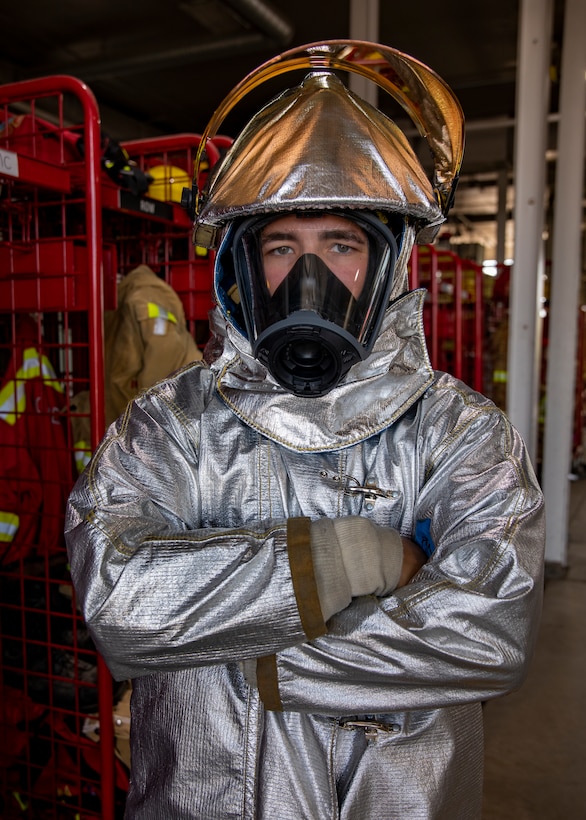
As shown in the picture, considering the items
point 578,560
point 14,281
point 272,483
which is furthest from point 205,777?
point 578,560

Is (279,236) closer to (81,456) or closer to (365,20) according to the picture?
(81,456)

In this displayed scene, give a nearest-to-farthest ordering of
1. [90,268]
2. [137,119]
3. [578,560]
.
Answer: [90,268] → [578,560] → [137,119]

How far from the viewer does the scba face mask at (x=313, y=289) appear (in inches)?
49.8

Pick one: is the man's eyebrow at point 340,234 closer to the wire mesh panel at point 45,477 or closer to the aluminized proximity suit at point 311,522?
the aluminized proximity suit at point 311,522

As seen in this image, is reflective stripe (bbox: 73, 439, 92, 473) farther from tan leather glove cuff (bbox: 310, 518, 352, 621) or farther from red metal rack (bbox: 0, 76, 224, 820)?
tan leather glove cuff (bbox: 310, 518, 352, 621)

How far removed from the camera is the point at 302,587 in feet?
3.37

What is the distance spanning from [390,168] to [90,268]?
111 cm

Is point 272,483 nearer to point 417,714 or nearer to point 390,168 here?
point 417,714

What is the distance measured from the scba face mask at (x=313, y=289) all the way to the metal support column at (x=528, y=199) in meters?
3.33

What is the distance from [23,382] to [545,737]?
9.54 feet

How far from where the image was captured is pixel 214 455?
1.34 m

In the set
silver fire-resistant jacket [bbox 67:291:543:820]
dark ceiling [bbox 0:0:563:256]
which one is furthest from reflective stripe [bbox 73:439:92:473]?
dark ceiling [bbox 0:0:563:256]

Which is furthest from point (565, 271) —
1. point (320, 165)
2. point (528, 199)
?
point (320, 165)

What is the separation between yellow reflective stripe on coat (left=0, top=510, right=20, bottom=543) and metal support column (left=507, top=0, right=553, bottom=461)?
123 inches
